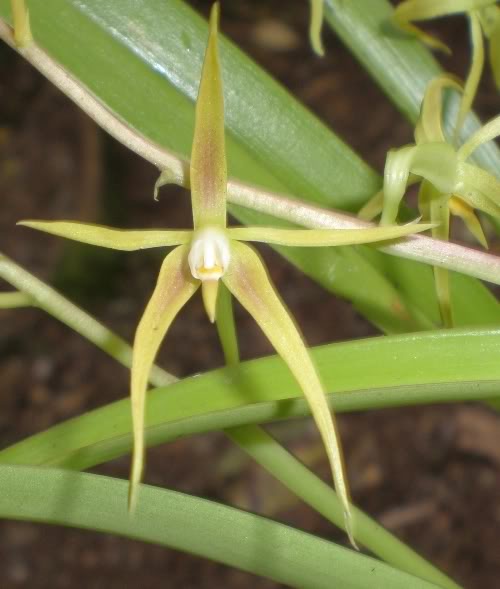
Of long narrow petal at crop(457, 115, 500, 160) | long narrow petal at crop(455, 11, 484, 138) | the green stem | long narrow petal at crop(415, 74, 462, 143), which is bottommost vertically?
the green stem

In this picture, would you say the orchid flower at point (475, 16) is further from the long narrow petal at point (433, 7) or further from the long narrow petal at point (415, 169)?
the long narrow petal at point (415, 169)

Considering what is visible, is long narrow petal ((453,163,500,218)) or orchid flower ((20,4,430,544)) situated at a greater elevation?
long narrow petal ((453,163,500,218))

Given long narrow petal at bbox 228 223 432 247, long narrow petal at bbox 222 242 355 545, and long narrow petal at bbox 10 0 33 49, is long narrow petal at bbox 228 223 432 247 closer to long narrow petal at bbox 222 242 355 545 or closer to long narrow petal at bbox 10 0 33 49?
long narrow petal at bbox 222 242 355 545

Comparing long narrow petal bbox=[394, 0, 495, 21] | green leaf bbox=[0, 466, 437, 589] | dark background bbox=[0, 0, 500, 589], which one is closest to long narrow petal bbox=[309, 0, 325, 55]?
long narrow petal bbox=[394, 0, 495, 21]

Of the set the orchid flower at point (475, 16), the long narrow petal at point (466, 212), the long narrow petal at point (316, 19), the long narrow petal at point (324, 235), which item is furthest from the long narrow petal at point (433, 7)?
the long narrow petal at point (324, 235)

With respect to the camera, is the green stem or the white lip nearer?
the white lip

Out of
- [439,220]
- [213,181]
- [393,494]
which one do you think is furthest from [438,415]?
[213,181]

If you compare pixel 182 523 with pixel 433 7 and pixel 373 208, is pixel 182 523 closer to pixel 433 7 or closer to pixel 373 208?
pixel 373 208
